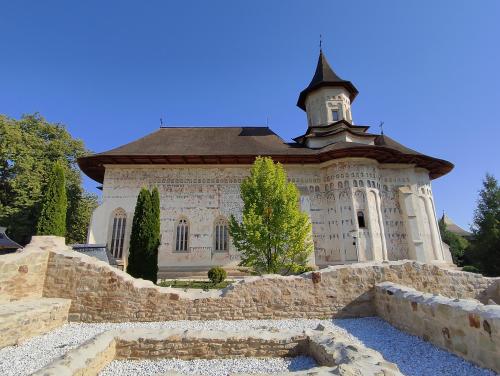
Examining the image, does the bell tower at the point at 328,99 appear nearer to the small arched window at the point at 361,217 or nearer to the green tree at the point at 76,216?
the small arched window at the point at 361,217

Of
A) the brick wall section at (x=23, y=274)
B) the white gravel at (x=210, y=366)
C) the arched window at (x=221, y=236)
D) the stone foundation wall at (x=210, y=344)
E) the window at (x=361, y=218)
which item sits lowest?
the white gravel at (x=210, y=366)

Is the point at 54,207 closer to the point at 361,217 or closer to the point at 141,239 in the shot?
the point at 141,239

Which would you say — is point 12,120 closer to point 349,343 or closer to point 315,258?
point 315,258

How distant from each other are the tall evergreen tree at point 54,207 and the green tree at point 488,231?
1067 inches

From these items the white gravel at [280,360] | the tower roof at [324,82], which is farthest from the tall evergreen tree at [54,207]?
the tower roof at [324,82]

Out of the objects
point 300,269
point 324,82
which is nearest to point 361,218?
point 300,269

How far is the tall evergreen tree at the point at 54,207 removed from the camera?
1187cm

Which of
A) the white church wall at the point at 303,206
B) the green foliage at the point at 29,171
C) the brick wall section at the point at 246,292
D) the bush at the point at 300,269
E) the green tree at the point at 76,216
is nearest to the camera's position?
the brick wall section at the point at 246,292

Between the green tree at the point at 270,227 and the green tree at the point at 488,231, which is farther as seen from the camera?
the green tree at the point at 488,231

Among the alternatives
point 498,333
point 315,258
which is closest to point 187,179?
point 315,258

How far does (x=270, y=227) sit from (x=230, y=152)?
7.63 meters

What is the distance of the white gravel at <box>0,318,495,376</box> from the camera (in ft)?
13.5

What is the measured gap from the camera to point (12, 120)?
21953 millimetres

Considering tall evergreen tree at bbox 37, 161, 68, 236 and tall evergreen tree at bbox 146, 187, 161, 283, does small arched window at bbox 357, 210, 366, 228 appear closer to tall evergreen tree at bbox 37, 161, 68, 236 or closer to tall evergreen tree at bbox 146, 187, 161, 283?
tall evergreen tree at bbox 146, 187, 161, 283
